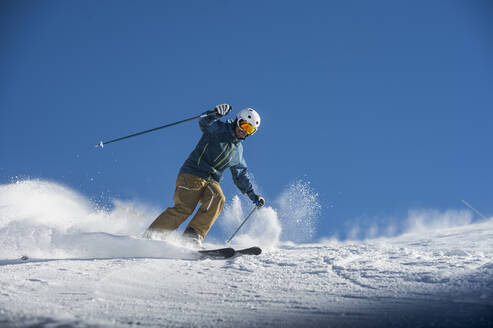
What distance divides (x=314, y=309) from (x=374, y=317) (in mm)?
433

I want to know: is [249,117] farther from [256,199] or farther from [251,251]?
[251,251]

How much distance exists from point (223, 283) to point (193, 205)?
2.73 metres

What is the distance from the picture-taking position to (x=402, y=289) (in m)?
3.01

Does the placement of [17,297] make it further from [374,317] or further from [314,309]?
[374,317]

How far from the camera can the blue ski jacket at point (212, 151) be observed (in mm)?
6281

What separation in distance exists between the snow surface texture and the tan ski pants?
0.82 m

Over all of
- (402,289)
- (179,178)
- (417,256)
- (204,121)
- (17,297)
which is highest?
(204,121)

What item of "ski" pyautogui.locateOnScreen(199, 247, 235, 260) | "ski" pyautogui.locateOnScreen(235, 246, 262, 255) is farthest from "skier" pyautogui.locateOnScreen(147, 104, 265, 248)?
"ski" pyautogui.locateOnScreen(235, 246, 262, 255)

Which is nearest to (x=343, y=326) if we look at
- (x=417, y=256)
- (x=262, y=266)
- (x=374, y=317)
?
(x=374, y=317)

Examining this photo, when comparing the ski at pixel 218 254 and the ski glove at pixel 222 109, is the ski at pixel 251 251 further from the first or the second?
the ski glove at pixel 222 109

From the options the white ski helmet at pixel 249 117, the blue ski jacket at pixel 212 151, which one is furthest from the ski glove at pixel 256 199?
the white ski helmet at pixel 249 117

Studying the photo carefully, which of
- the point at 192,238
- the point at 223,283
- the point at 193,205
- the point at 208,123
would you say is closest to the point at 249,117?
the point at 208,123

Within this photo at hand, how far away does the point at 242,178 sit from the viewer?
22.5ft

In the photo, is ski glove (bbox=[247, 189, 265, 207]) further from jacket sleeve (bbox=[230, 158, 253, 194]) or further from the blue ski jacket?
the blue ski jacket
